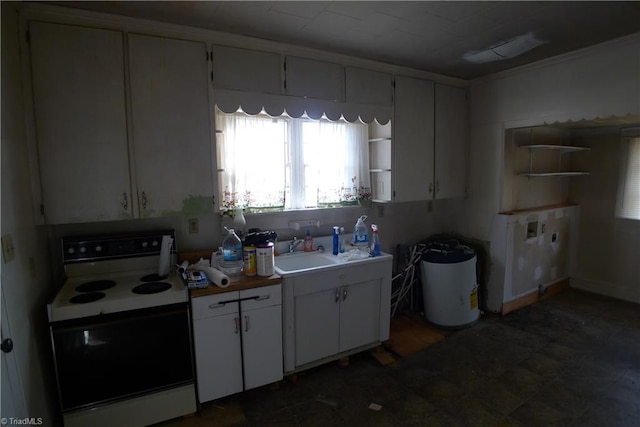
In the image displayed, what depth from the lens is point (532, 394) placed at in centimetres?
233

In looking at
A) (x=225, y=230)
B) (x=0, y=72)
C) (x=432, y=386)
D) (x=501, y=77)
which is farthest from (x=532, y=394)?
(x=0, y=72)

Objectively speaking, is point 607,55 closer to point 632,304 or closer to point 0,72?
point 632,304

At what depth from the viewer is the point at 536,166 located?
12.5 feet

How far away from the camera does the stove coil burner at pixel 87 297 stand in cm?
186

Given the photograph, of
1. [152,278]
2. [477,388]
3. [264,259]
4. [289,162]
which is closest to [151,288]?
[152,278]

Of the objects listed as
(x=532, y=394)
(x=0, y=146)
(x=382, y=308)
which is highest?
(x=0, y=146)

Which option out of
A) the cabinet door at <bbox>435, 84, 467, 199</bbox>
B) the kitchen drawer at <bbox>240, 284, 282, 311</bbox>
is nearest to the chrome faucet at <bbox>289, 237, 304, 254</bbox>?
the kitchen drawer at <bbox>240, 284, 282, 311</bbox>

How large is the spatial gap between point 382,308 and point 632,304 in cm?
306

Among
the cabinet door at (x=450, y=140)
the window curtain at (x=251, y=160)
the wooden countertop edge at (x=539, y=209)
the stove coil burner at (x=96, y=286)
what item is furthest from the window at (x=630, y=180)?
the stove coil burner at (x=96, y=286)

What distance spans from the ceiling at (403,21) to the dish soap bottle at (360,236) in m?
1.38

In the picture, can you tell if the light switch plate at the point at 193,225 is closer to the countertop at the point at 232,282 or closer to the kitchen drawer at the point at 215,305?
the countertop at the point at 232,282

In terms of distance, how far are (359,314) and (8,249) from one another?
6.99 ft

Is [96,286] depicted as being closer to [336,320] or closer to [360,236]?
[336,320]

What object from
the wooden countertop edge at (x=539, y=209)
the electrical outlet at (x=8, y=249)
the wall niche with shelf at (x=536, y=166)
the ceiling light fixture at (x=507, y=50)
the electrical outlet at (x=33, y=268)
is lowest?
the electrical outlet at (x=33, y=268)
